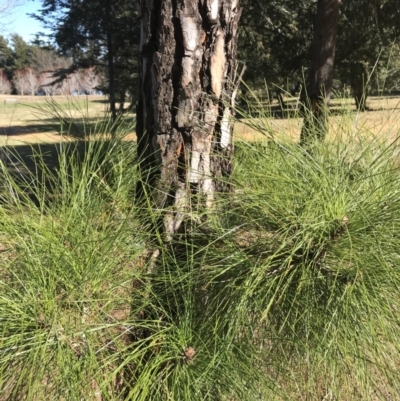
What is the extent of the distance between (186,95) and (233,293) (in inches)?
17.1

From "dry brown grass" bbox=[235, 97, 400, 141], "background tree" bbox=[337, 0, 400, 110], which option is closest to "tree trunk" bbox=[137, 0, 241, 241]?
"dry brown grass" bbox=[235, 97, 400, 141]

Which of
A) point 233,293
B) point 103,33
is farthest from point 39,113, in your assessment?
point 103,33

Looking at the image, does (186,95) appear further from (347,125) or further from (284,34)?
(284,34)

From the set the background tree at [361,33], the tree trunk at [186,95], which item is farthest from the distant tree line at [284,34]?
the tree trunk at [186,95]

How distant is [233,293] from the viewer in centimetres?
75

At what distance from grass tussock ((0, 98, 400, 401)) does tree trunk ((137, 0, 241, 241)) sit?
93 millimetres

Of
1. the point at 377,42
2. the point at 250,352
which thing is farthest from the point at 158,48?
the point at 377,42

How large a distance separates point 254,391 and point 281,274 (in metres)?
0.25

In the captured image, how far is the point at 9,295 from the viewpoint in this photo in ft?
2.39

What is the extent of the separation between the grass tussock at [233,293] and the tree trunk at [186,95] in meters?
0.09

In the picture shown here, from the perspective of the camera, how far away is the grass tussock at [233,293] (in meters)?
0.70

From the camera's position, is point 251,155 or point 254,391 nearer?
point 254,391

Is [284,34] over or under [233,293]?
over

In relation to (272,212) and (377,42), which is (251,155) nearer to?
(272,212)
